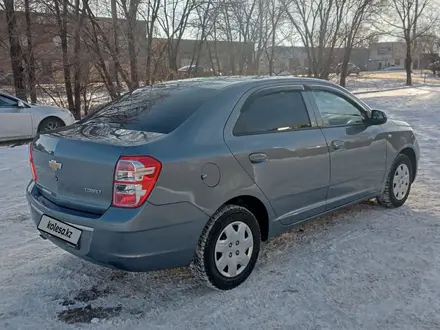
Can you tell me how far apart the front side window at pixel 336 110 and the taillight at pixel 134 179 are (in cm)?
193

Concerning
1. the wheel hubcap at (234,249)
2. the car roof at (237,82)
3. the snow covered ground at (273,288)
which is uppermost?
the car roof at (237,82)

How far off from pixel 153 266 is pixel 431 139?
8.49 meters

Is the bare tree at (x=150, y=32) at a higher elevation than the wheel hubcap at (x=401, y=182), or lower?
higher

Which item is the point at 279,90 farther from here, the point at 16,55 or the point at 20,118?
the point at 16,55

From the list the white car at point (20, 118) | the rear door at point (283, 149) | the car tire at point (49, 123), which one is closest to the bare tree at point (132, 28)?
the car tire at point (49, 123)

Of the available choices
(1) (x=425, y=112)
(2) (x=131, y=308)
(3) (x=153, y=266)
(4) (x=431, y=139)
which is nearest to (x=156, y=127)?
(3) (x=153, y=266)

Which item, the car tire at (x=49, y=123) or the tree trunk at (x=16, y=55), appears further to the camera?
the tree trunk at (x=16, y=55)

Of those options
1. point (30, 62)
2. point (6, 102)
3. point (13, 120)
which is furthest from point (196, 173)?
point (30, 62)

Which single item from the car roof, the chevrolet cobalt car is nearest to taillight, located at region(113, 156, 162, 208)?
the chevrolet cobalt car

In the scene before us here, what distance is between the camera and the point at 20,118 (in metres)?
9.97

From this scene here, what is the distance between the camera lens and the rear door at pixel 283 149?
329 cm

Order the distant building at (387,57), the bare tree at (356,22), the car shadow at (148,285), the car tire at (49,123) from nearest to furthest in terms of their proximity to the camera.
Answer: the car shadow at (148,285) → the car tire at (49,123) → the bare tree at (356,22) → the distant building at (387,57)

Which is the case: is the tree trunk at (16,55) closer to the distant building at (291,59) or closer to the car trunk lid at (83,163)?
the car trunk lid at (83,163)

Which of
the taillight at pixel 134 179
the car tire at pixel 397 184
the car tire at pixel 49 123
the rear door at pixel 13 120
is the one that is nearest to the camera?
the taillight at pixel 134 179
